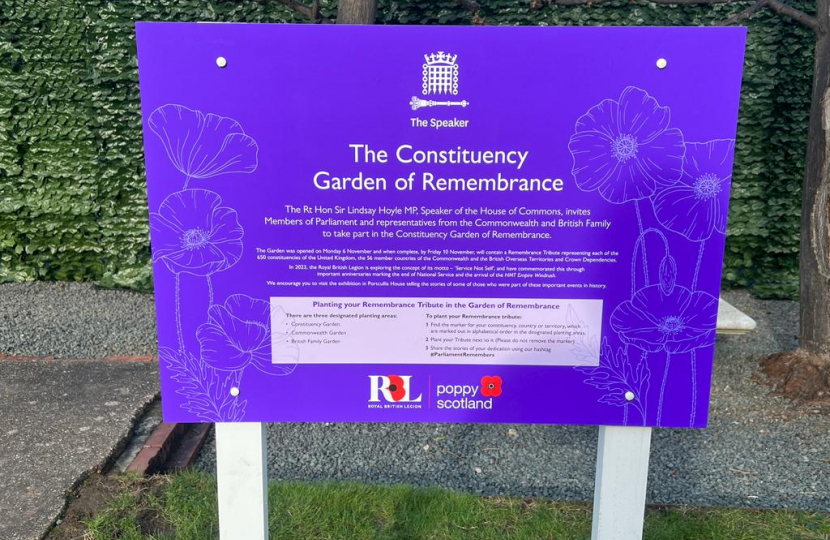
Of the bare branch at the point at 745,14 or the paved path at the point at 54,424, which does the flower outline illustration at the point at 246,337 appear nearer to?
the paved path at the point at 54,424

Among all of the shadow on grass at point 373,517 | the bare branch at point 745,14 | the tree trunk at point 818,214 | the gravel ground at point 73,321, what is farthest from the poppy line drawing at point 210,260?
the tree trunk at point 818,214

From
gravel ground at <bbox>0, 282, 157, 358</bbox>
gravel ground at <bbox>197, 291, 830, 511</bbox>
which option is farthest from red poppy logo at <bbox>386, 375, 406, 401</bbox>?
gravel ground at <bbox>0, 282, 157, 358</bbox>

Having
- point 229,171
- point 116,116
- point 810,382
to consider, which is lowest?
point 810,382

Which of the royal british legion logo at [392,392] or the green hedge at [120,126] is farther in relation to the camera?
the green hedge at [120,126]

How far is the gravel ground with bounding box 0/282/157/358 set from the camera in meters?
4.95

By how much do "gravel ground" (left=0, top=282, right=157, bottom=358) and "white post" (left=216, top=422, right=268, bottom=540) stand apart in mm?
3091

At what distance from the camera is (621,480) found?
6.63 feet

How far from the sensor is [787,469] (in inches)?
140

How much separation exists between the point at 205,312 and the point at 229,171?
1.26 feet

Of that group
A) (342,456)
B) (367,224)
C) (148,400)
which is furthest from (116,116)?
(367,224)

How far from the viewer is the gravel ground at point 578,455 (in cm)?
341

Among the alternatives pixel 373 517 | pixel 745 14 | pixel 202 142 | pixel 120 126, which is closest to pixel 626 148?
pixel 202 142

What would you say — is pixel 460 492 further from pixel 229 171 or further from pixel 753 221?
pixel 753 221

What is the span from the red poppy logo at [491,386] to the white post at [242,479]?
0.65 meters
